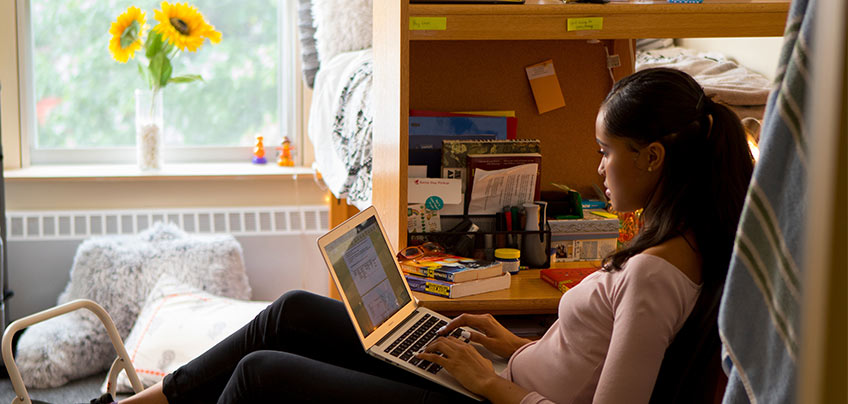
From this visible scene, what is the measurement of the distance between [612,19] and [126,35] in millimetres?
2031

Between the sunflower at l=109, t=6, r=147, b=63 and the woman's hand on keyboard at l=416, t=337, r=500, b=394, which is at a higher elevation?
the sunflower at l=109, t=6, r=147, b=63

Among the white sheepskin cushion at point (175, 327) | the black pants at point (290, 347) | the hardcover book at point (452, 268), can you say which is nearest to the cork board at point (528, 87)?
the hardcover book at point (452, 268)

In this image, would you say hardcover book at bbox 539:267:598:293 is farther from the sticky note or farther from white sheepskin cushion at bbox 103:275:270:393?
white sheepskin cushion at bbox 103:275:270:393

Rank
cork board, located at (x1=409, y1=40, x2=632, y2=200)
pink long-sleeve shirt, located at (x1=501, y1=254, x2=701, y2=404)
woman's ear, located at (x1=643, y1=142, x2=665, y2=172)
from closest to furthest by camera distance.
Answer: pink long-sleeve shirt, located at (x1=501, y1=254, x2=701, y2=404) → woman's ear, located at (x1=643, y1=142, x2=665, y2=172) → cork board, located at (x1=409, y1=40, x2=632, y2=200)

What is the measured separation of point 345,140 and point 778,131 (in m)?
1.78

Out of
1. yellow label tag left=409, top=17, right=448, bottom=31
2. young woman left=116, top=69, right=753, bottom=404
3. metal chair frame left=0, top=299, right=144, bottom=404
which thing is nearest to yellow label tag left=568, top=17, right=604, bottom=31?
yellow label tag left=409, top=17, right=448, bottom=31

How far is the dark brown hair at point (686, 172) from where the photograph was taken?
43.3 inches

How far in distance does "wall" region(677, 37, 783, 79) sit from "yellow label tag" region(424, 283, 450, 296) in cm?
143

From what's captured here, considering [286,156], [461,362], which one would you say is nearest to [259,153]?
[286,156]

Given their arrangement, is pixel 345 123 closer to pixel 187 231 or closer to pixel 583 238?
pixel 583 238

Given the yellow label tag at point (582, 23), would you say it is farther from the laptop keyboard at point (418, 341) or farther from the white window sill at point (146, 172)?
the white window sill at point (146, 172)

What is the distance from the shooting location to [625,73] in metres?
1.98

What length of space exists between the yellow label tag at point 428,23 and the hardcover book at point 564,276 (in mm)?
542

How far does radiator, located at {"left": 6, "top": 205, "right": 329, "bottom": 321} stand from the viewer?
9.55 feet
